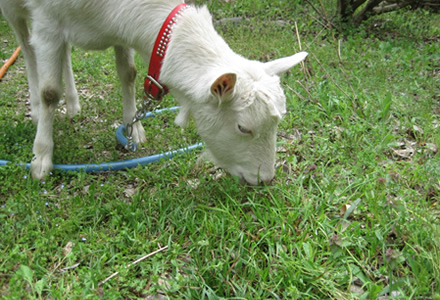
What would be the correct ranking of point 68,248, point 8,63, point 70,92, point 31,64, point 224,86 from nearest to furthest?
1. point 224,86
2. point 68,248
3. point 31,64
4. point 70,92
5. point 8,63

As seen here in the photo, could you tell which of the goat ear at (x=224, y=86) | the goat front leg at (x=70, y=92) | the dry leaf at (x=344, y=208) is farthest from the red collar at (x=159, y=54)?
the goat front leg at (x=70, y=92)

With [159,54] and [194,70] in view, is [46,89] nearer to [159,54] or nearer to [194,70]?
[159,54]

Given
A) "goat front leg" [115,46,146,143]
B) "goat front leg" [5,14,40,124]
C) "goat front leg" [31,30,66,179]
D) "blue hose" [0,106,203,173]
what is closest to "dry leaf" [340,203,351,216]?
"blue hose" [0,106,203,173]

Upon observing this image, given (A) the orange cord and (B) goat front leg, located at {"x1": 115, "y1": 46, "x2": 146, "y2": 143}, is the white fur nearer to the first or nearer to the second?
(B) goat front leg, located at {"x1": 115, "y1": 46, "x2": 146, "y2": 143}

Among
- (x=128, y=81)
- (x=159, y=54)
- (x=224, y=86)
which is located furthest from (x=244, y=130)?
(x=128, y=81)

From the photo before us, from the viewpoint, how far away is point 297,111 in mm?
4523

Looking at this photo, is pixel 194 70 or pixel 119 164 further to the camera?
pixel 119 164

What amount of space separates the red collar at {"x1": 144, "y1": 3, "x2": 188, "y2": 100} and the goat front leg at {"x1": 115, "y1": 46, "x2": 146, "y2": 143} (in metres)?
1.18

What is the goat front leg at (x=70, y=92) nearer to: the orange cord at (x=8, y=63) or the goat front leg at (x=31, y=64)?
the goat front leg at (x=31, y=64)

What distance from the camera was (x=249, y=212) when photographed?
3047 mm

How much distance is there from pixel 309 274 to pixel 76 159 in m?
2.54

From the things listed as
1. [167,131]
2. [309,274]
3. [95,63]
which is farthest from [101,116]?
[309,274]

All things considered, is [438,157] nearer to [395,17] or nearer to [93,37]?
[93,37]

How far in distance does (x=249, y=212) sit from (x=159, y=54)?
4.57 ft
